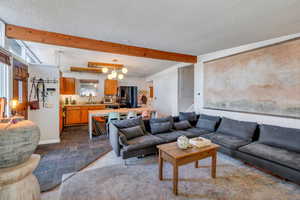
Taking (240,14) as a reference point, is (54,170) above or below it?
below

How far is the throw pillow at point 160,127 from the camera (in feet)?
11.3

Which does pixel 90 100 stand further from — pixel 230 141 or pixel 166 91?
pixel 230 141

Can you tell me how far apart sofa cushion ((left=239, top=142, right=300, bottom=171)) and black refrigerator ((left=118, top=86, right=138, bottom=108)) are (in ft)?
19.9

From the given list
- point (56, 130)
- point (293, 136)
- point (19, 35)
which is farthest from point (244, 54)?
point (56, 130)

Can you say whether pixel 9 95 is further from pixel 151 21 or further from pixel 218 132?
pixel 218 132

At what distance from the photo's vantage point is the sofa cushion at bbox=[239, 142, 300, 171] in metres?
2.04

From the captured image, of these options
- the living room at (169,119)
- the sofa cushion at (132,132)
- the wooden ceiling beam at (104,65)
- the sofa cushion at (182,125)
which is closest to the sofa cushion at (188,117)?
the living room at (169,119)

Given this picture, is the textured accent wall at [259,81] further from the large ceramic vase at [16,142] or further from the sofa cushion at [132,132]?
the large ceramic vase at [16,142]

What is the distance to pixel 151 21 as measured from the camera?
2.33 meters

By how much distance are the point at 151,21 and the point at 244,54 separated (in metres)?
2.63

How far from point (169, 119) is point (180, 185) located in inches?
73.1

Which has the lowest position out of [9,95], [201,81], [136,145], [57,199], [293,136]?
[57,199]

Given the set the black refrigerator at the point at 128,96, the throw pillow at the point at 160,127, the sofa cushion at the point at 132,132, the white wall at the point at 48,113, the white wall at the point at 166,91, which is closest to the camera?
the sofa cushion at the point at 132,132

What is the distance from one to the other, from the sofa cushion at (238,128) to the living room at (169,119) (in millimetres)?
24
